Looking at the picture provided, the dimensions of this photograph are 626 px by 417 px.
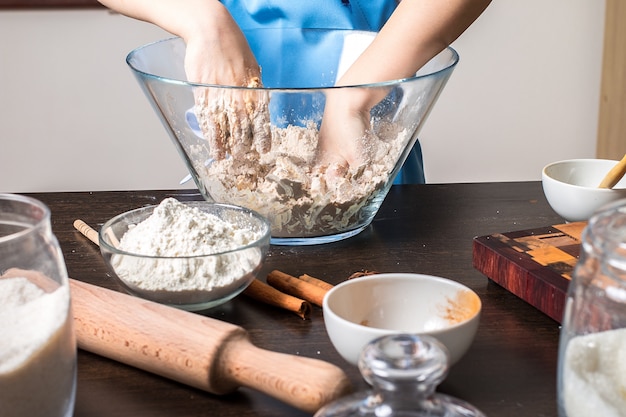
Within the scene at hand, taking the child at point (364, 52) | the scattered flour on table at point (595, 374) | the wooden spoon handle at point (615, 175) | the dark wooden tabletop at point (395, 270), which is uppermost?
the child at point (364, 52)

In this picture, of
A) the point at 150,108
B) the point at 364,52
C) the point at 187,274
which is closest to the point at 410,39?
the point at 364,52

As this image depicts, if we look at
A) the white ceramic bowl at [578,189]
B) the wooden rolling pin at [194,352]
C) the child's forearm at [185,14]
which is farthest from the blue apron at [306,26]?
the wooden rolling pin at [194,352]

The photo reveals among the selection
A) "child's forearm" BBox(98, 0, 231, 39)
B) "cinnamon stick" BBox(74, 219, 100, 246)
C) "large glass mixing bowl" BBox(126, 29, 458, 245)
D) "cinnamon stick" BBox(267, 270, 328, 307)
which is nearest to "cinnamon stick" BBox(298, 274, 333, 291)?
"cinnamon stick" BBox(267, 270, 328, 307)

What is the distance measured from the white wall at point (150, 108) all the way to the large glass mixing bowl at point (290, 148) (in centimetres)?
184

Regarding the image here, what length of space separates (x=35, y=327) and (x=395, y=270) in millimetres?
440

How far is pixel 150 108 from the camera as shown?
2.88m

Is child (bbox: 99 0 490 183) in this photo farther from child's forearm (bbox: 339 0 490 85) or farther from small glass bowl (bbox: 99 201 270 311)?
small glass bowl (bbox: 99 201 270 311)

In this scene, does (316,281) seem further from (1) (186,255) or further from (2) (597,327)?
(2) (597,327)

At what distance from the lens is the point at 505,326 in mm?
799

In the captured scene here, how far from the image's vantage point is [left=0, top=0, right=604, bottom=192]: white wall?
2.81 meters

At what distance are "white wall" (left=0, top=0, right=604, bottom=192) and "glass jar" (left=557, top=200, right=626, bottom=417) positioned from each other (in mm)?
2392

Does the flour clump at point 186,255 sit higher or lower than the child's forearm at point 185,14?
lower

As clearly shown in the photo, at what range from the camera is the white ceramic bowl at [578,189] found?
0.96m

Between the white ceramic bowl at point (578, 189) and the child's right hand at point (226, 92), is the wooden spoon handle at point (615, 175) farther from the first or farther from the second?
the child's right hand at point (226, 92)
